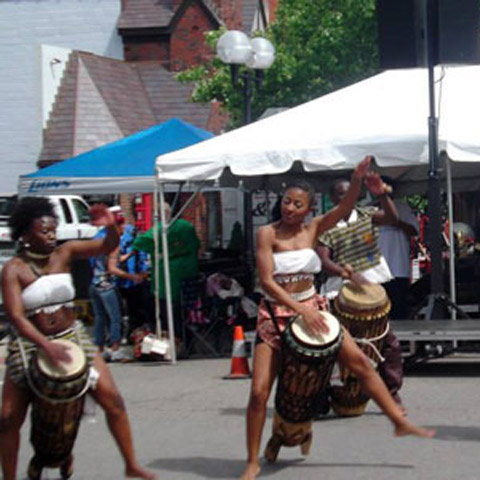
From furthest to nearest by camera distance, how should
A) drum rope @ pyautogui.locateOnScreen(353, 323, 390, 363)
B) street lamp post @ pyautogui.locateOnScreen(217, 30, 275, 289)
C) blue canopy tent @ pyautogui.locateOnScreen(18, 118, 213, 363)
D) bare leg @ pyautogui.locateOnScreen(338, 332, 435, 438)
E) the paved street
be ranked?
street lamp post @ pyautogui.locateOnScreen(217, 30, 275, 289), blue canopy tent @ pyautogui.locateOnScreen(18, 118, 213, 363), drum rope @ pyautogui.locateOnScreen(353, 323, 390, 363), the paved street, bare leg @ pyautogui.locateOnScreen(338, 332, 435, 438)

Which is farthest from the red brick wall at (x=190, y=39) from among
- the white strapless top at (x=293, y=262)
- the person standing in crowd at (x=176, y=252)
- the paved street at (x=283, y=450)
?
the white strapless top at (x=293, y=262)

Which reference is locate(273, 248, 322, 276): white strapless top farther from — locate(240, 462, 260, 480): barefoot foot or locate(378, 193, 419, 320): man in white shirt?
locate(378, 193, 419, 320): man in white shirt

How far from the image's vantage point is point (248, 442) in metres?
7.46

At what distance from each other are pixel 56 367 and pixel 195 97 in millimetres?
26138

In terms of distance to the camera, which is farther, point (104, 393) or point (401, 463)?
point (401, 463)

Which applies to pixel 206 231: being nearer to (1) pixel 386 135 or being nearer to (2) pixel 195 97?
(2) pixel 195 97

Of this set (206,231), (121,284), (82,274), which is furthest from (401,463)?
(206,231)

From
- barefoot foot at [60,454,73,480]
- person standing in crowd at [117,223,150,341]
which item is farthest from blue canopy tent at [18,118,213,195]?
barefoot foot at [60,454,73,480]

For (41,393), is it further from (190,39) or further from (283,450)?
(190,39)

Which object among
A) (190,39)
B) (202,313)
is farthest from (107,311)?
(190,39)

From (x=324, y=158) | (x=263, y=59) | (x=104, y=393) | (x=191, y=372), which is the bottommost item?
(x=191, y=372)

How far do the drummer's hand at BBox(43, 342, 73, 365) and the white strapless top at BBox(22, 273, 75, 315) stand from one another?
245 millimetres

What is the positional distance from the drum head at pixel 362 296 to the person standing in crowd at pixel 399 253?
3119 millimetres

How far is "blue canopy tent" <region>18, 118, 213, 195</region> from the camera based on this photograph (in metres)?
15.7
